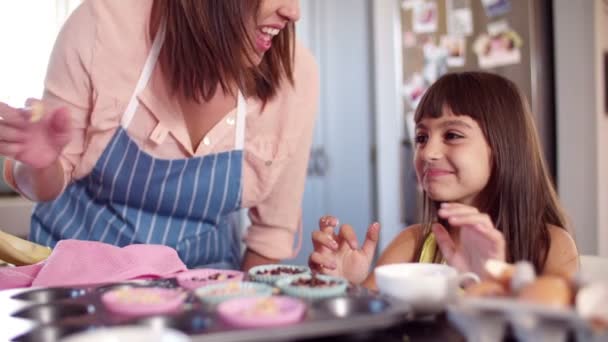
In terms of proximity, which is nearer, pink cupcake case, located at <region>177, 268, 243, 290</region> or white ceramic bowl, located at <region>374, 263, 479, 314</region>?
white ceramic bowl, located at <region>374, 263, 479, 314</region>

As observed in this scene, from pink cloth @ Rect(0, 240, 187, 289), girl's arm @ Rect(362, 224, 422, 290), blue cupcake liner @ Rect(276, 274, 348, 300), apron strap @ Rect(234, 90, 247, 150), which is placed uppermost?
apron strap @ Rect(234, 90, 247, 150)

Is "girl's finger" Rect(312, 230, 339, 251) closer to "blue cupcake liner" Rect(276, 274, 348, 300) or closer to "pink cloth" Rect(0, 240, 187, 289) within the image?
"pink cloth" Rect(0, 240, 187, 289)

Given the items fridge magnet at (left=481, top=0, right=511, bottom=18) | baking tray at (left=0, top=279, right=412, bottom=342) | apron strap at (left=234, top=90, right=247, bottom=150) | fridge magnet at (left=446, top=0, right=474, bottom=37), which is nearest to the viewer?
baking tray at (left=0, top=279, right=412, bottom=342)

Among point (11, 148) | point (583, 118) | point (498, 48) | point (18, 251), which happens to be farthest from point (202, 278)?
point (498, 48)

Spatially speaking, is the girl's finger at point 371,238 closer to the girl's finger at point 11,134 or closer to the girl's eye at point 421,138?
the girl's eye at point 421,138

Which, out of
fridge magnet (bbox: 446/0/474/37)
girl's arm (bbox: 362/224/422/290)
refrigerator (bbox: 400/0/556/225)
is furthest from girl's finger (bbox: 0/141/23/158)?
fridge magnet (bbox: 446/0/474/37)

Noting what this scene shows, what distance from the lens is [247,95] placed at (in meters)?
1.42

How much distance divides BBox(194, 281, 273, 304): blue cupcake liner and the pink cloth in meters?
0.25

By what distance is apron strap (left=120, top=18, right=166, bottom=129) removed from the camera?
1.34 metres

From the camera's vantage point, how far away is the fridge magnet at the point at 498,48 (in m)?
2.35

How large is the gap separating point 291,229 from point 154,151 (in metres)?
0.44

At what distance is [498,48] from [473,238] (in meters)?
1.87

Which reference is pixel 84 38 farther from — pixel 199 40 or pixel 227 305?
pixel 227 305

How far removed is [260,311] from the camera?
21.7 inches
